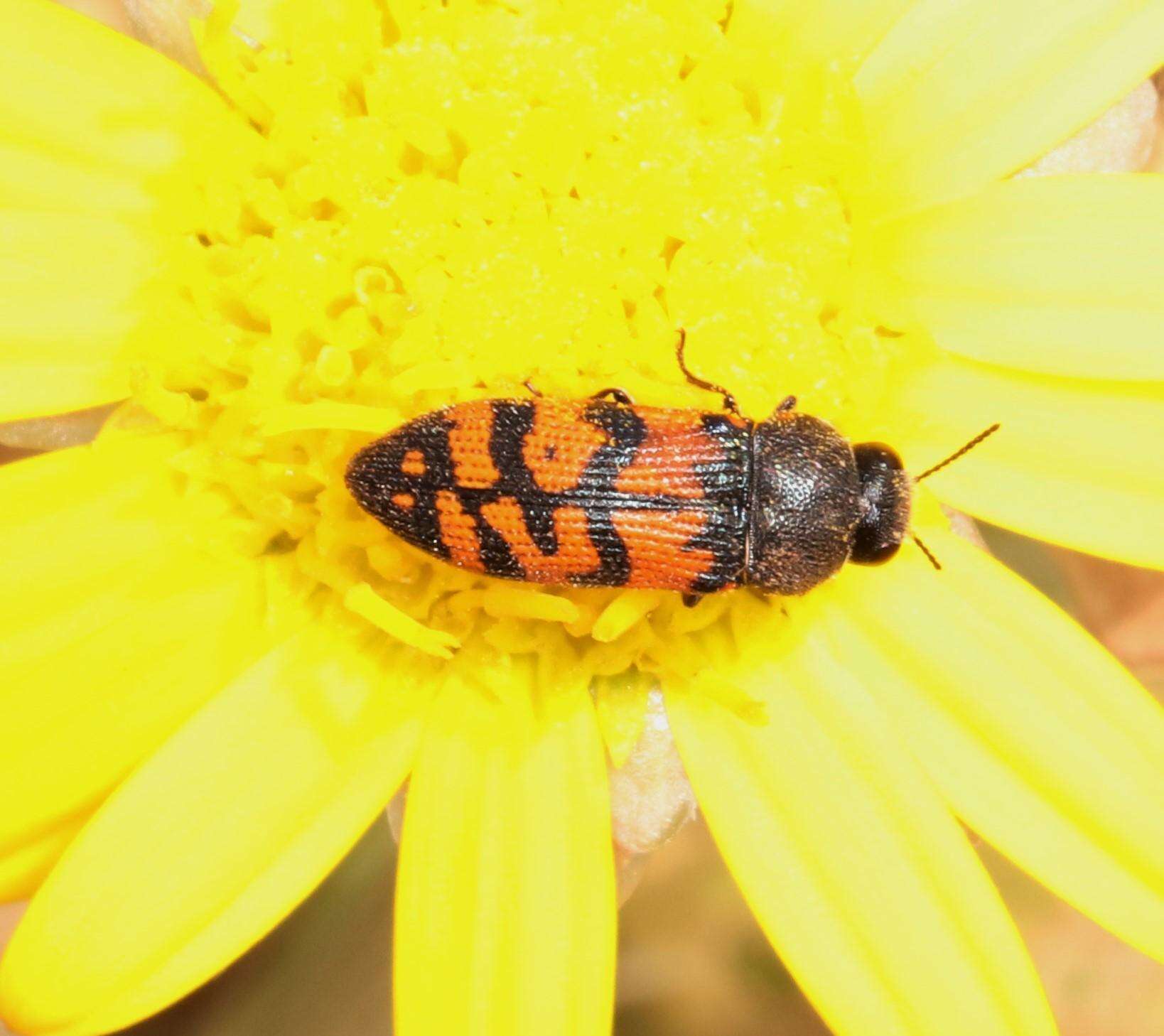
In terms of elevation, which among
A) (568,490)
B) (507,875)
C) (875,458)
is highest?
(875,458)

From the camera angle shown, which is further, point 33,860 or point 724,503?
A: point 724,503

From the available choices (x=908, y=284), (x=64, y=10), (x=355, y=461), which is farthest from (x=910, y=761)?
(x=64, y=10)

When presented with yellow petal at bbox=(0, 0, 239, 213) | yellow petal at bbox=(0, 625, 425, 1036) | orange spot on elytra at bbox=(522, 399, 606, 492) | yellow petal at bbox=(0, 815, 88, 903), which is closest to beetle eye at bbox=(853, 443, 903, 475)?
orange spot on elytra at bbox=(522, 399, 606, 492)

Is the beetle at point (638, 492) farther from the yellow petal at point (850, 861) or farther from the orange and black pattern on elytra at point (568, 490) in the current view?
the yellow petal at point (850, 861)

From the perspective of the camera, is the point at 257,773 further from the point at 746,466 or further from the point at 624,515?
the point at 746,466

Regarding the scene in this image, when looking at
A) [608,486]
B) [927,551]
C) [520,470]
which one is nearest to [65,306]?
[520,470]

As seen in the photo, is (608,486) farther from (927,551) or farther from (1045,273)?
(1045,273)

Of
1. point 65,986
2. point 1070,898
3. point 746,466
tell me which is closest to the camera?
point 65,986
